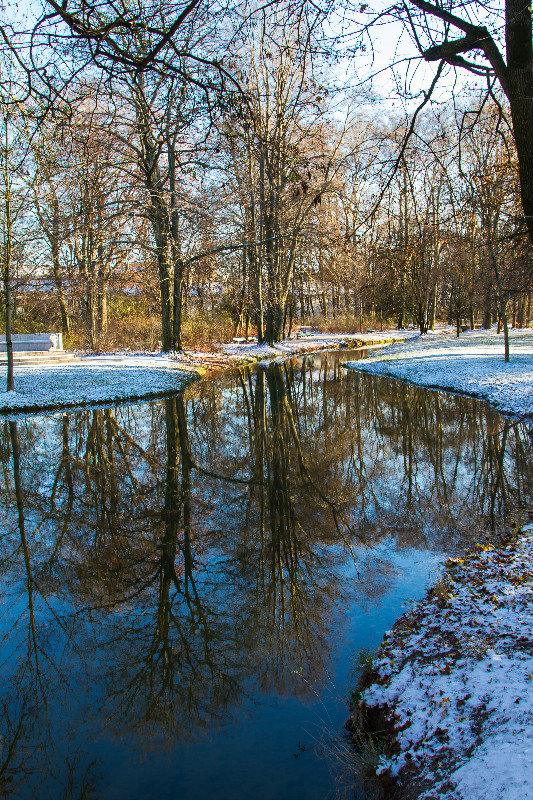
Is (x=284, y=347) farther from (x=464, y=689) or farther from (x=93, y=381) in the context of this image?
(x=464, y=689)

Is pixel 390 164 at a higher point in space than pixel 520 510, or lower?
higher

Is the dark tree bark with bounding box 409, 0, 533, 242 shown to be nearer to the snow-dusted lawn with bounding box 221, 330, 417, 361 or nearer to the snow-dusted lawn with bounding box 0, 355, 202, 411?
the snow-dusted lawn with bounding box 0, 355, 202, 411

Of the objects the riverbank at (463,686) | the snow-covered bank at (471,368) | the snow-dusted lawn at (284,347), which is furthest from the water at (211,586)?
the snow-dusted lawn at (284,347)

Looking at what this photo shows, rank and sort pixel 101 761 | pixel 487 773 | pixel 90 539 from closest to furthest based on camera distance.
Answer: pixel 487 773 < pixel 101 761 < pixel 90 539

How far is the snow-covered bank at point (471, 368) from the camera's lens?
14.2 metres

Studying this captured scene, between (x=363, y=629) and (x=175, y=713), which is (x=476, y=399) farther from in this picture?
(x=175, y=713)

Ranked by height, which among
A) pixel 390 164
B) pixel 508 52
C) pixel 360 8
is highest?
pixel 360 8

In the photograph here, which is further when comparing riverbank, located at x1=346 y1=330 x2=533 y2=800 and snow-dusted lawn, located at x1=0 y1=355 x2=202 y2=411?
snow-dusted lawn, located at x1=0 y1=355 x2=202 y2=411

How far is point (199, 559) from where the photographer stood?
555cm

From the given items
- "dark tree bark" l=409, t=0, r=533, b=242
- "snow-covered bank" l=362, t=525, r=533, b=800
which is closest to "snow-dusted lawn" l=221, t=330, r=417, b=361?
"dark tree bark" l=409, t=0, r=533, b=242

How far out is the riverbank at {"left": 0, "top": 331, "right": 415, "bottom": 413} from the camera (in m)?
14.8

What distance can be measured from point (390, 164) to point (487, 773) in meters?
5.80

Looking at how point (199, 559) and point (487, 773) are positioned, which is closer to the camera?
point (487, 773)

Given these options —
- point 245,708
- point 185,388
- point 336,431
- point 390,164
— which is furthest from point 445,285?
point 245,708
